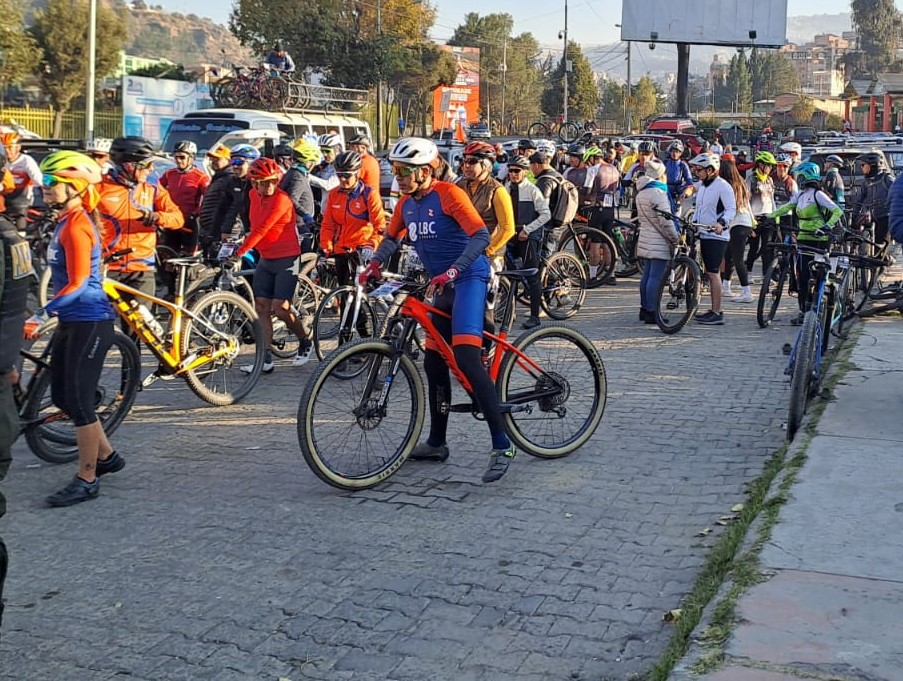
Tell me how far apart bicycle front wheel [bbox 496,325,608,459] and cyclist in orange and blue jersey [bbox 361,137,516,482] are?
0.92ft

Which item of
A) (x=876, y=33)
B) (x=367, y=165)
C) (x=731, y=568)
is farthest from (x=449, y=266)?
(x=876, y=33)

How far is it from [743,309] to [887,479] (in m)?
7.49

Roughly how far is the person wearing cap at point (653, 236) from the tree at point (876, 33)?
142m

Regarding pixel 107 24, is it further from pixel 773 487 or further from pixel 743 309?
pixel 773 487

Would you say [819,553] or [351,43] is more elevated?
[351,43]

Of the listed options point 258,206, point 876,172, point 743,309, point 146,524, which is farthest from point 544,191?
point 146,524

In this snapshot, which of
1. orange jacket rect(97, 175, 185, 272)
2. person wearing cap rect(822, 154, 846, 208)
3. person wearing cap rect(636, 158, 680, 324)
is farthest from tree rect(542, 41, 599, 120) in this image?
orange jacket rect(97, 175, 185, 272)

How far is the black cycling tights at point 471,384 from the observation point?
6301mm

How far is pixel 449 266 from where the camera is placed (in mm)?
6414

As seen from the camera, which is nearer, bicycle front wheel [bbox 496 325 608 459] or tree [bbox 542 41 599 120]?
bicycle front wheel [bbox 496 325 608 459]

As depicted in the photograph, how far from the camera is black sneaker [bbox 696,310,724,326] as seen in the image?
12172 mm

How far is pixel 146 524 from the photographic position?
569cm

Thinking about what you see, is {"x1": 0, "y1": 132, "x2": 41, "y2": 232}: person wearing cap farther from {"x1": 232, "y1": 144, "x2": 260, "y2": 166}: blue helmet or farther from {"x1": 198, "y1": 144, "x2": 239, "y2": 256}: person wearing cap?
{"x1": 232, "y1": 144, "x2": 260, "y2": 166}: blue helmet

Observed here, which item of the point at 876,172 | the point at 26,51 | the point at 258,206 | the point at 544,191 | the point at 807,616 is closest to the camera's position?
Answer: the point at 807,616
